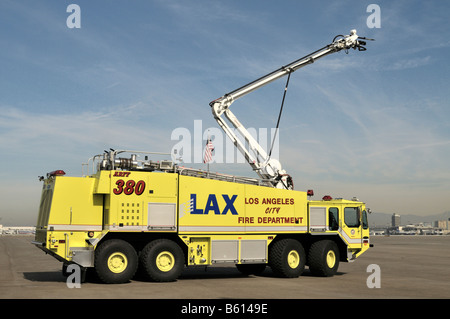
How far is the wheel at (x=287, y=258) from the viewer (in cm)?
1866

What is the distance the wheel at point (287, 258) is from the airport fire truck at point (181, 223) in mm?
38

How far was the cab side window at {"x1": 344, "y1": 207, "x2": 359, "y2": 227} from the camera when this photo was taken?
2064 cm

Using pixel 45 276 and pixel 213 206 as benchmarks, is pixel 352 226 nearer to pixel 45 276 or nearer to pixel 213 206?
pixel 213 206

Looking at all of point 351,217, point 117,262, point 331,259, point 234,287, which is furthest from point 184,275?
point 351,217

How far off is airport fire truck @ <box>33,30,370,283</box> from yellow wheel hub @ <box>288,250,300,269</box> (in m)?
0.04

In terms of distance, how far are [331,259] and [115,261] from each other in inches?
350

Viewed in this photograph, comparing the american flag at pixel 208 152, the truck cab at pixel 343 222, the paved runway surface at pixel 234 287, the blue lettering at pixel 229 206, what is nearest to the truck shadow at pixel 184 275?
the paved runway surface at pixel 234 287

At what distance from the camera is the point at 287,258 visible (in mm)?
18875

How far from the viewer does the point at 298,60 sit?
24375 millimetres

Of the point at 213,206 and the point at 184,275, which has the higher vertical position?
the point at 213,206

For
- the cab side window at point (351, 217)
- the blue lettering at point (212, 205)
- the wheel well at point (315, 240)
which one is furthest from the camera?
the cab side window at point (351, 217)

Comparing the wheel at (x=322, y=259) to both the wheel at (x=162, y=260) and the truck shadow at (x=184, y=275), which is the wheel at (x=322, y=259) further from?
the wheel at (x=162, y=260)

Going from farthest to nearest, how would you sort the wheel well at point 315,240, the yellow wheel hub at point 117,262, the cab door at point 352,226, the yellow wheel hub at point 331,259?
the cab door at point 352,226 < the wheel well at point 315,240 < the yellow wheel hub at point 331,259 < the yellow wheel hub at point 117,262
